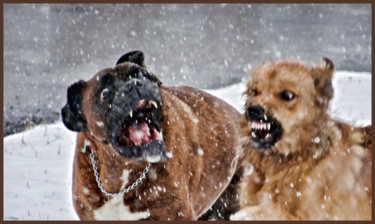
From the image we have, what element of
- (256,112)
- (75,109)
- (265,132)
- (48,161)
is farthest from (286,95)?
(48,161)

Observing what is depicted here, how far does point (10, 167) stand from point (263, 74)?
13.6ft

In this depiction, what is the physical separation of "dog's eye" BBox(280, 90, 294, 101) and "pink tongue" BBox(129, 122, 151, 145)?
111cm

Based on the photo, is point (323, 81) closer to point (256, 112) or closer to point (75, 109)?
point (256, 112)

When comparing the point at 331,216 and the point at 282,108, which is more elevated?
the point at 282,108

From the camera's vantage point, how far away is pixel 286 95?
4840 mm

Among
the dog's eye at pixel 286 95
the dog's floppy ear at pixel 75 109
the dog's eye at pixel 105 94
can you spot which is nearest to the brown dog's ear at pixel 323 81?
the dog's eye at pixel 286 95

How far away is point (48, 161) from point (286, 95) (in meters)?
4.25

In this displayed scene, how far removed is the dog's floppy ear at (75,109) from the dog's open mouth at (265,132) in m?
1.43

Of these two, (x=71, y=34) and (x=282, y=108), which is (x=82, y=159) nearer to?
(x=282, y=108)

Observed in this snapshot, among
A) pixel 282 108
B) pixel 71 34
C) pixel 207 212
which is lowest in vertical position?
pixel 71 34

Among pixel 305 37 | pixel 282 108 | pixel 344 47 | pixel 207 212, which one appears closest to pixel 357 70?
pixel 344 47

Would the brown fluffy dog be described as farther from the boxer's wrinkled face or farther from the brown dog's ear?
the boxer's wrinkled face

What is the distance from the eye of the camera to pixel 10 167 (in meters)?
7.80

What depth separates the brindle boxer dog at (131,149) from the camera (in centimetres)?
496
